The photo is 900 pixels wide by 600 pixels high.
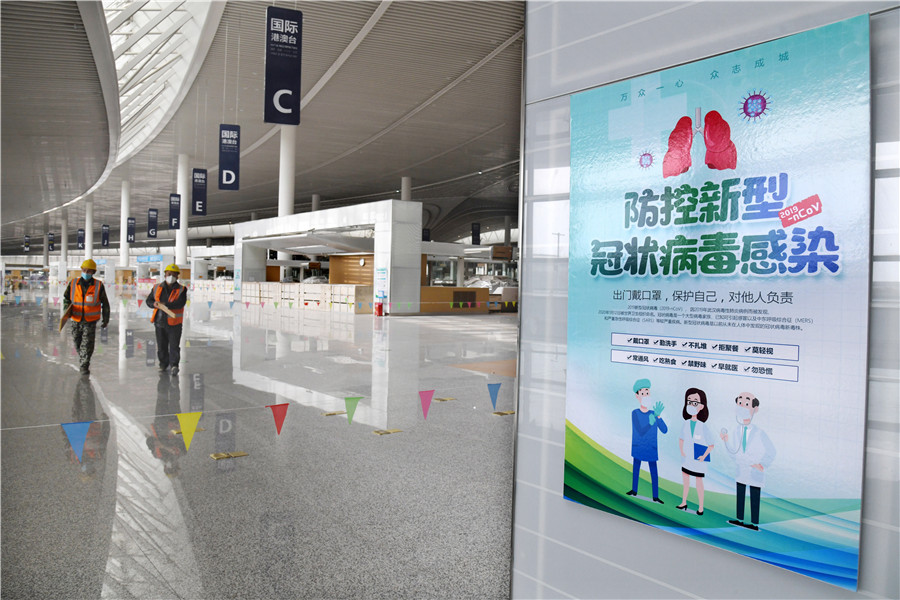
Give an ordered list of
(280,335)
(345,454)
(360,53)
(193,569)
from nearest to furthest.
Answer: (193,569)
(345,454)
(280,335)
(360,53)

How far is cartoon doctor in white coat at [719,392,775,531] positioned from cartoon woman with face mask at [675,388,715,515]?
0.07 m

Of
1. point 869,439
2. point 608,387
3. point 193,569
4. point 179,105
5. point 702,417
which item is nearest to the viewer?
point 869,439

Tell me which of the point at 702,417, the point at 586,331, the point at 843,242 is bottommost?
the point at 702,417

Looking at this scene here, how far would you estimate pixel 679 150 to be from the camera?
1963mm

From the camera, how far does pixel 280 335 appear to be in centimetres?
1658

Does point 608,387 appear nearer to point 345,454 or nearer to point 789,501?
point 789,501

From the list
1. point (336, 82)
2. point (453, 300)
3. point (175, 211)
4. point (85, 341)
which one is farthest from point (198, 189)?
point (85, 341)

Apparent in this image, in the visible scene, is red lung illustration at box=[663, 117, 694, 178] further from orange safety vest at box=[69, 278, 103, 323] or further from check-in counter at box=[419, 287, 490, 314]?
check-in counter at box=[419, 287, 490, 314]

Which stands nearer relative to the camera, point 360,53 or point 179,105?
point 360,53

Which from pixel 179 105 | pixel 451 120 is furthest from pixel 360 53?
pixel 179 105

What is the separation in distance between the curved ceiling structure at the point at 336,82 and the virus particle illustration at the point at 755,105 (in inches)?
541

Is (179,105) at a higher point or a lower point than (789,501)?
higher

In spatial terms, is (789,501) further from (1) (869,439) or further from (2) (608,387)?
(2) (608,387)

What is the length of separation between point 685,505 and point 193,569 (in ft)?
8.14
